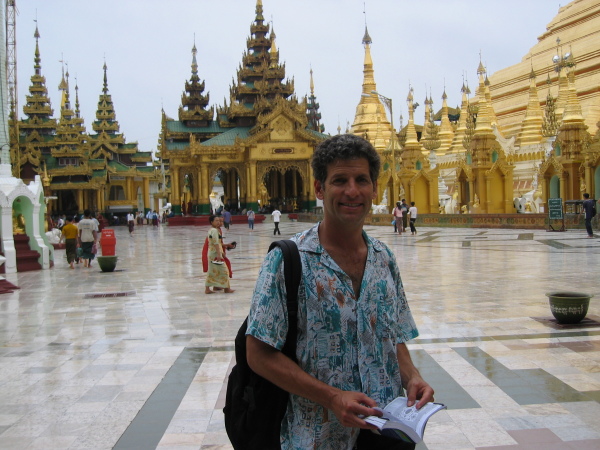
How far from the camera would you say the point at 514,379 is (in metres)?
5.58

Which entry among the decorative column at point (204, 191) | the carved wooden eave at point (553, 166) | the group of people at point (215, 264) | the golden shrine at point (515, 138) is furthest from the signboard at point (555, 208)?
the decorative column at point (204, 191)

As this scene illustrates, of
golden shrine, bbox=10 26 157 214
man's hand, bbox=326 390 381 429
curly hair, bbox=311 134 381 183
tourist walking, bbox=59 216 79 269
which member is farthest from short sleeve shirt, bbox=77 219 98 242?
golden shrine, bbox=10 26 157 214

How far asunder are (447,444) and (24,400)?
3.04 metres

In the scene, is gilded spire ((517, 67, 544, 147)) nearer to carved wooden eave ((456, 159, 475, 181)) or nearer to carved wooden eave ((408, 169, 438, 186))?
carved wooden eave ((408, 169, 438, 186))

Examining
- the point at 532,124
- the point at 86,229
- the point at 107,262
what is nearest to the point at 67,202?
the point at 532,124

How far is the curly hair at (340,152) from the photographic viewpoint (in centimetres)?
267

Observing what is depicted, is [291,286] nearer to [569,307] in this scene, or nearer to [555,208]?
[569,307]

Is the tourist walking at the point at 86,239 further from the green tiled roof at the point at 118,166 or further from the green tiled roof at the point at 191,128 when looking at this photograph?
the green tiled roof at the point at 118,166

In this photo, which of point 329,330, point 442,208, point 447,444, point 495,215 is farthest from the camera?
point 442,208

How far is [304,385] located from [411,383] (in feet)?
1.42

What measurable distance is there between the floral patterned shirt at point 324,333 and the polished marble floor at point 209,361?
6.35ft

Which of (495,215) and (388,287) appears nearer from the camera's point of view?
(388,287)

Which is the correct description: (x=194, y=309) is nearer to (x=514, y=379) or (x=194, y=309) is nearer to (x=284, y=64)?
(x=514, y=379)

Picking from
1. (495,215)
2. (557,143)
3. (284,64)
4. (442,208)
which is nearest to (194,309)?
(495,215)
